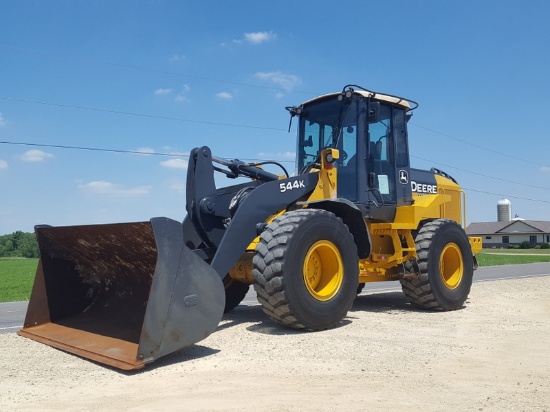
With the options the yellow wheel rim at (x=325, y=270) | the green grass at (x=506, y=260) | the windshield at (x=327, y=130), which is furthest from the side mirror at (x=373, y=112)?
the green grass at (x=506, y=260)

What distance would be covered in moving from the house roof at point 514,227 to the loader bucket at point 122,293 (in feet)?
258

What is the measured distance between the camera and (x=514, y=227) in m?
80.9

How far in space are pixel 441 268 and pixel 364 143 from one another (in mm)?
2425

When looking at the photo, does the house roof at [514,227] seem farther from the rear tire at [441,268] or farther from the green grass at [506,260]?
the rear tire at [441,268]

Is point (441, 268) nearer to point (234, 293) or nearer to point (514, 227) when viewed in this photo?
point (234, 293)

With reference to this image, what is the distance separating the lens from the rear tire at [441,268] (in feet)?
28.9

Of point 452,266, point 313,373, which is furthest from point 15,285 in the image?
point 313,373

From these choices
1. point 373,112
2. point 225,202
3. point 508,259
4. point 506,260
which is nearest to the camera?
point 225,202

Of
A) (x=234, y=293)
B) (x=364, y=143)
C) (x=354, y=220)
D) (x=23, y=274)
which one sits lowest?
(x=23, y=274)

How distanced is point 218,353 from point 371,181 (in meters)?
4.02

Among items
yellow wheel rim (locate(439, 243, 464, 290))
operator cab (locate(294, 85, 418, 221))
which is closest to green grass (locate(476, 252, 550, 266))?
yellow wheel rim (locate(439, 243, 464, 290))

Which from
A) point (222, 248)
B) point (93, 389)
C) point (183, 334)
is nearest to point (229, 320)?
point (222, 248)

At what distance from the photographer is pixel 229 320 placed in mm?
7965

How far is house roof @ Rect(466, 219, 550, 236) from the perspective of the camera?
259ft
